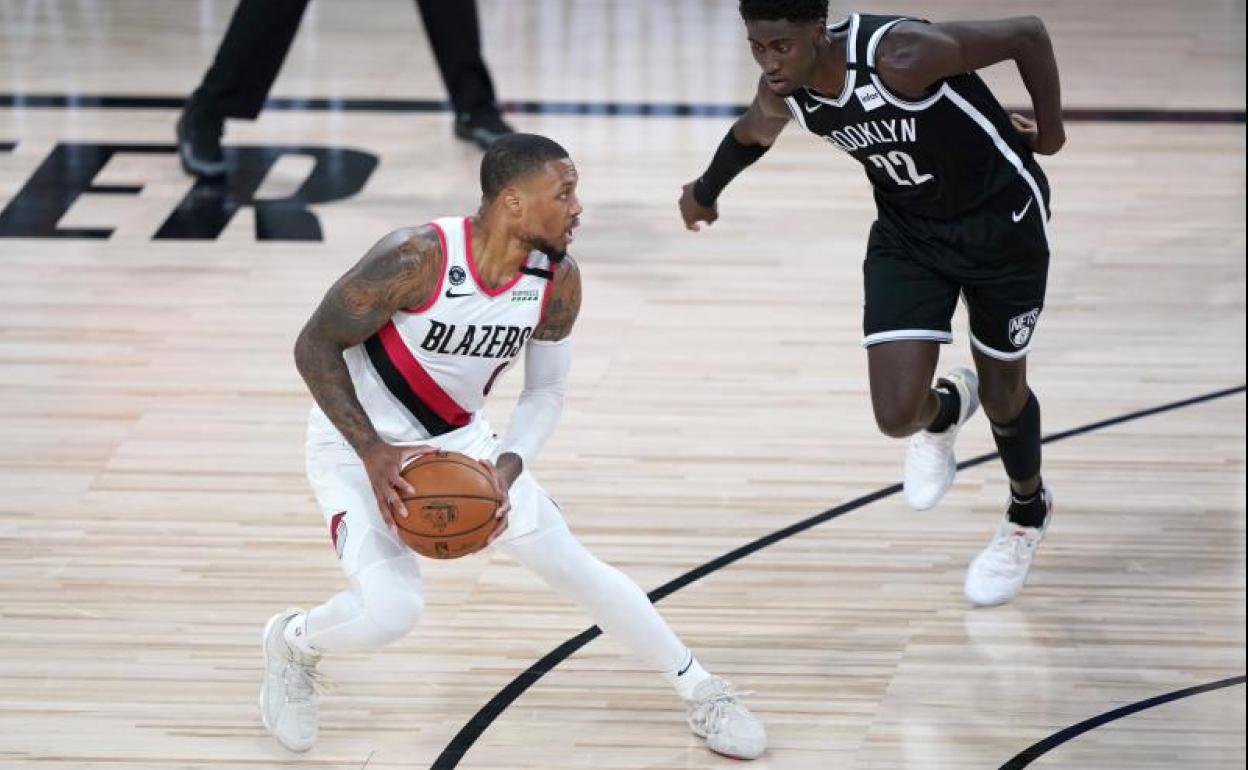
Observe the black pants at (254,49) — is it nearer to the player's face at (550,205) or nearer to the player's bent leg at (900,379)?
the player's bent leg at (900,379)

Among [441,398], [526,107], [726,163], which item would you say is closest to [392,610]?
[441,398]

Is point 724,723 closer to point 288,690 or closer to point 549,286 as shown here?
point 288,690

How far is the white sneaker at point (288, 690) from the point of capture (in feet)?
13.2

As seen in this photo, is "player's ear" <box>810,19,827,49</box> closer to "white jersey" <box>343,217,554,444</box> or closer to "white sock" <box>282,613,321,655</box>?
"white jersey" <box>343,217,554,444</box>

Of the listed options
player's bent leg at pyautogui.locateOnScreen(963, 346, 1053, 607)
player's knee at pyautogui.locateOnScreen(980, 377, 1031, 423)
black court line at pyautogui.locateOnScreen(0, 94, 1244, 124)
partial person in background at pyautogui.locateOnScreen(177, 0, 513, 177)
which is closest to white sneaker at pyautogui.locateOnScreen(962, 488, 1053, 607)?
player's bent leg at pyautogui.locateOnScreen(963, 346, 1053, 607)

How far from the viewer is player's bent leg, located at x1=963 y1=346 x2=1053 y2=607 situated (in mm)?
4582

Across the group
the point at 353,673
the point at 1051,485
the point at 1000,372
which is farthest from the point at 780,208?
the point at 353,673

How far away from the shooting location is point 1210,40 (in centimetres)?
1010

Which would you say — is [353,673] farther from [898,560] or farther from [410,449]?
[898,560]

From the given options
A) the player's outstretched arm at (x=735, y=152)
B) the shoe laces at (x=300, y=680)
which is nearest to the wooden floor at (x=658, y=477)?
the shoe laces at (x=300, y=680)

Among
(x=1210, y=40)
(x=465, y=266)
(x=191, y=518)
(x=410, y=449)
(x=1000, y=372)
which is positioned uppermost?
(x=465, y=266)

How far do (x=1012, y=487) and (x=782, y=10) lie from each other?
4.70 feet

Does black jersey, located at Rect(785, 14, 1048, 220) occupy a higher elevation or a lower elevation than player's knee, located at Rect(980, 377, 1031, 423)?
higher

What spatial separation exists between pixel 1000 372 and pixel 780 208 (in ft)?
10.6
